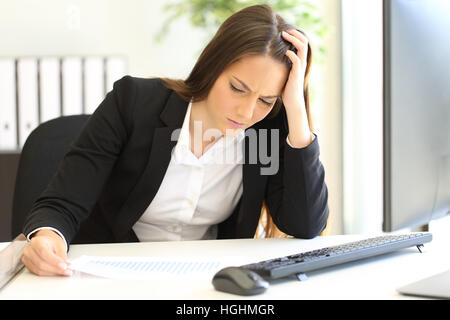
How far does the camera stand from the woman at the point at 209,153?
4.14 ft

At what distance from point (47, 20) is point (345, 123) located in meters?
1.89

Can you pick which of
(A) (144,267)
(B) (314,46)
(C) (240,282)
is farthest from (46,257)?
(B) (314,46)

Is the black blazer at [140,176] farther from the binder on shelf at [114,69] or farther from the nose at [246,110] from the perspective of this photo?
the binder on shelf at [114,69]

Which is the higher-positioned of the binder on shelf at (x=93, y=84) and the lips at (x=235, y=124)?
the lips at (x=235, y=124)

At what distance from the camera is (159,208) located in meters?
1.38

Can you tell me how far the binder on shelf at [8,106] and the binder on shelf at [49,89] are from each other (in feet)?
0.51

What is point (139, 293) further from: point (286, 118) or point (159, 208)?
point (286, 118)

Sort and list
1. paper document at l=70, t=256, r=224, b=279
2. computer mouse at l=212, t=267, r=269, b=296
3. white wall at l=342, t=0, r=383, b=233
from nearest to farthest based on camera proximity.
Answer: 1. computer mouse at l=212, t=267, r=269, b=296
2. paper document at l=70, t=256, r=224, b=279
3. white wall at l=342, t=0, r=383, b=233

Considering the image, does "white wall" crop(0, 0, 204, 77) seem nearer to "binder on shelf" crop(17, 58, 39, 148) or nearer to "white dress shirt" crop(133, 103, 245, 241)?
"binder on shelf" crop(17, 58, 39, 148)

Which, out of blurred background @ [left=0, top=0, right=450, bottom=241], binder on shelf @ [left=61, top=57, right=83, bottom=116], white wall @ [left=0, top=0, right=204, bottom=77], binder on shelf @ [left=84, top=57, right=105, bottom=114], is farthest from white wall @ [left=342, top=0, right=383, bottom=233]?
binder on shelf @ [left=61, top=57, right=83, bottom=116]

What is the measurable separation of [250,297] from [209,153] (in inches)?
25.1

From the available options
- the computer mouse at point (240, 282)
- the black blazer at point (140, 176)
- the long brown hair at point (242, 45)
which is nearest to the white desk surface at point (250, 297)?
the computer mouse at point (240, 282)

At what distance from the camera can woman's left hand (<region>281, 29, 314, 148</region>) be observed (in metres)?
1.29
